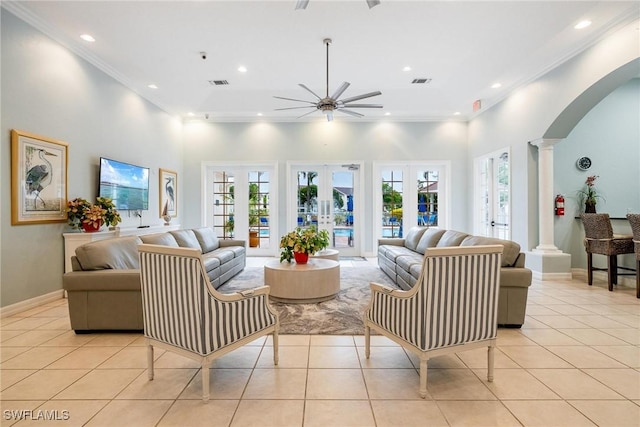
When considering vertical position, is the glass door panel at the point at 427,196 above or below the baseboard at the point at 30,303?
above

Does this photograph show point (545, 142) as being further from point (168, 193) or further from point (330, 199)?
point (168, 193)

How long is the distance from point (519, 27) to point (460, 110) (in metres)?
3.17

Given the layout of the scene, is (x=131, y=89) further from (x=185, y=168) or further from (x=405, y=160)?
(x=405, y=160)

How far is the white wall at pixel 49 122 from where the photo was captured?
11.1ft

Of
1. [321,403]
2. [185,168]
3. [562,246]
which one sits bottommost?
[321,403]

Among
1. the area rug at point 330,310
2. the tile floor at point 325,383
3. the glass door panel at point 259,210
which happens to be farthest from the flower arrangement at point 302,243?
the glass door panel at point 259,210

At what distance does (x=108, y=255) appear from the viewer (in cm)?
308

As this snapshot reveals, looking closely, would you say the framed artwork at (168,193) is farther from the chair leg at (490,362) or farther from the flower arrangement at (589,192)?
the flower arrangement at (589,192)

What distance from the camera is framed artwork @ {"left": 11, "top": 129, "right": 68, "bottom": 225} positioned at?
344 cm

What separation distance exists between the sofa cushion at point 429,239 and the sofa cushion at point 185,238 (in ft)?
11.4

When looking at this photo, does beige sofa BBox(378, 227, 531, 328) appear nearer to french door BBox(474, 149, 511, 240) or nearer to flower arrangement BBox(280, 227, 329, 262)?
flower arrangement BBox(280, 227, 329, 262)

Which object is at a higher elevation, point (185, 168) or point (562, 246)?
point (185, 168)

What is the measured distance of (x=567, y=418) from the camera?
174 centimetres

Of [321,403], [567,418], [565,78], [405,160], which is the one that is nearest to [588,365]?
[567,418]
